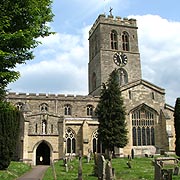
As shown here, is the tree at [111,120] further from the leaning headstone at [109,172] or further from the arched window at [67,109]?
the leaning headstone at [109,172]

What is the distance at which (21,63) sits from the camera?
12.7 meters

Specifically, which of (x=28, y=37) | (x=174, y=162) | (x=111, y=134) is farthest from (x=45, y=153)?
(x=28, y=37)

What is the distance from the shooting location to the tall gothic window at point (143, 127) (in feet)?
135

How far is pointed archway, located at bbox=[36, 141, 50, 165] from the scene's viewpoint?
3953 cm

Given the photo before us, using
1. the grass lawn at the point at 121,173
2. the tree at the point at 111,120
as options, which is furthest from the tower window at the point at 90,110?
the grass lawn at the point at 121,173

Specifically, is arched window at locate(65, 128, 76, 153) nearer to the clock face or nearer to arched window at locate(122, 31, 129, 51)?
the clock face

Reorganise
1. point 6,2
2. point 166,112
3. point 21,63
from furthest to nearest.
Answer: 1. point 166,112
2. point 21,63
3. point 6,2

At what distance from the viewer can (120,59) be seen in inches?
2135

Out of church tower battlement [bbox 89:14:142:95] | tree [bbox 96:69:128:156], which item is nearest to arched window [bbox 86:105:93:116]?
church tower battlement [bbox 89:14:142:95]

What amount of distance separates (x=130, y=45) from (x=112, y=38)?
374 cm

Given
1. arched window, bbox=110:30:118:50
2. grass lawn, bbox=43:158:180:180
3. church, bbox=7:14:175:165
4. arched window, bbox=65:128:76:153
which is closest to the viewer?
grass lawn, bbox=43:158:180:180

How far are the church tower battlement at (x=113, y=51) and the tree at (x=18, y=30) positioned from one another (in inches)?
1538

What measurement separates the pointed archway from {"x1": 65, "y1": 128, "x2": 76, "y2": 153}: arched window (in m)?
3.05

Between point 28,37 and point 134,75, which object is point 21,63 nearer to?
point 28,37
